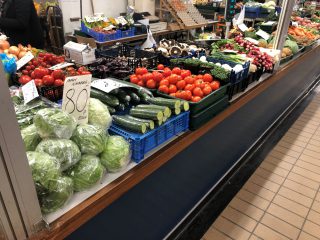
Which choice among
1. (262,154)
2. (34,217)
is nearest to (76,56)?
(34,217)

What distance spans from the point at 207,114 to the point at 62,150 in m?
1.11


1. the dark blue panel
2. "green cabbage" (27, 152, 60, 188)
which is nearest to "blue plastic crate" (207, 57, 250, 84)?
the dark blue panel

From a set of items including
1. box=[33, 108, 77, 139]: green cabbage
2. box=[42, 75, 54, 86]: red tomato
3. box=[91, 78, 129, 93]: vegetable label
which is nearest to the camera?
box=[33, 108, 77, 139]: green cabbage

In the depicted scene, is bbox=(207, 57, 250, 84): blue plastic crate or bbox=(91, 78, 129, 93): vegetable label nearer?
bbox=(91, 78, 129, 93): vegetable label

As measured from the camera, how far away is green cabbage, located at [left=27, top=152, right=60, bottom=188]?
43.3 inches

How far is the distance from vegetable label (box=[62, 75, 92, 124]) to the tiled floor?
4.91ft

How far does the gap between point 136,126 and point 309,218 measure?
1.99 meters

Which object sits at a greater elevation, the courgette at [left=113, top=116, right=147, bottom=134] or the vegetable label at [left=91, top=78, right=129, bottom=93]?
the vegetable label at [left=91, top=78, right=129, bottom=93]

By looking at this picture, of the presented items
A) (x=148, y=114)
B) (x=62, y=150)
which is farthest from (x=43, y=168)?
(x=148, y=114)

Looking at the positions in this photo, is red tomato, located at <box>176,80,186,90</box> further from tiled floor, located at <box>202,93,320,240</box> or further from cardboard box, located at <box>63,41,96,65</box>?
→ tiled floor, located at <box>202,93,320,240</box>

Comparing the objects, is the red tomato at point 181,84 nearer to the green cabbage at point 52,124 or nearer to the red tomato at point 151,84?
the red tomato at point 151,84

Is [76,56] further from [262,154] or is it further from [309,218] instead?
[309,218]

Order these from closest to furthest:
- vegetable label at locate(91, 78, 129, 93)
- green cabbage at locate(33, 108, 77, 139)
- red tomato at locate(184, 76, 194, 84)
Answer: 1. green cabbage at locate(33, 108, 77, 139)
2. vegetable label at locate(91, 78, 129, 93)
3. red tomato at locate(184, 76, 194, 84)

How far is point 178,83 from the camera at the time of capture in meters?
2.03
